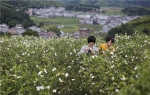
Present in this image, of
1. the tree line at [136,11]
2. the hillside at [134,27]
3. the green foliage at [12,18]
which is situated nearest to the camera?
the hillside at [134,27]

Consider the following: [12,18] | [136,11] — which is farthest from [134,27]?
[136,11]

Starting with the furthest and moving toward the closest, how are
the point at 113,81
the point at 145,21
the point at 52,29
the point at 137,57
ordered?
1. the point at 52,29
2. the point at 145,21
3. the point at 137,57
4. the point at 113,81

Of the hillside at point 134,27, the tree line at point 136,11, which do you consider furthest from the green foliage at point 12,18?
the tree line at point 136,11

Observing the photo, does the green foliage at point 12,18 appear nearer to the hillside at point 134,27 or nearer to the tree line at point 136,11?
the hillside at point 134,27

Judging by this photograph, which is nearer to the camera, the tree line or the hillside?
the hillside

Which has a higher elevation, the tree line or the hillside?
the hillside

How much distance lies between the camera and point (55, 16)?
148 meters

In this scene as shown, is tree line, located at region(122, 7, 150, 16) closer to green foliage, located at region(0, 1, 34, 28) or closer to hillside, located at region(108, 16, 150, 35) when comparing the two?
hillside, located at region(108, 16, 150, 35)

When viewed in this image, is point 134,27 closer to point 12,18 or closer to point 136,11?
point 12,18

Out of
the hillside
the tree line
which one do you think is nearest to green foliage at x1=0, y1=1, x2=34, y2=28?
the hillside

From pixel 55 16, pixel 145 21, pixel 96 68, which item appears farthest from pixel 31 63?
pixel 55 16

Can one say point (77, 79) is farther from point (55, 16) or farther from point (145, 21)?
point (55, 16)

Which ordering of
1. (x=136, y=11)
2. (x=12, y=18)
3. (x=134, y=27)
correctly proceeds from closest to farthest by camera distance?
(x=134, y=27) < (x=12, y=18) < (x=136, y=11)

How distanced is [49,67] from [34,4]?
149174 millimetres
